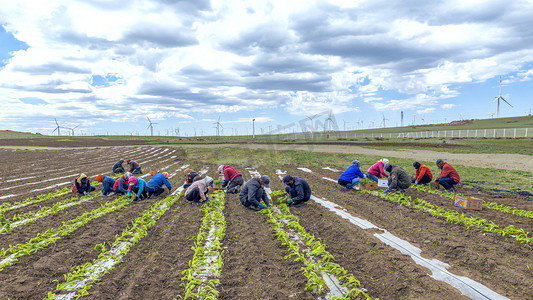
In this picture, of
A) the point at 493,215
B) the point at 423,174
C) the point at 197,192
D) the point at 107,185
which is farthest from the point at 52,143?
the point at 493,215

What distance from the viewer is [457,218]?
9414 millimetres

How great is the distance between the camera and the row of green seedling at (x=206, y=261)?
221 inches

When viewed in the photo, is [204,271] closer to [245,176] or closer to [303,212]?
[303,212]

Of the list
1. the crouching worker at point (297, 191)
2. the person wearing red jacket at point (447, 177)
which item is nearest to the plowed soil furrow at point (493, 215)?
the person wearing red jacket at point (447, 177)

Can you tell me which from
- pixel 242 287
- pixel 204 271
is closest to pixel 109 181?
pixel 204 271

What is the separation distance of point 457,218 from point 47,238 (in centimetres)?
1243

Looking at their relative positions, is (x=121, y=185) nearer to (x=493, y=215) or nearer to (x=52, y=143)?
(x=493, y=215)

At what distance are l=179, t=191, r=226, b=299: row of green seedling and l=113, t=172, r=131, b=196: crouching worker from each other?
5808 millimetres

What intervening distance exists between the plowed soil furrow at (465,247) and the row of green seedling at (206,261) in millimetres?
4897

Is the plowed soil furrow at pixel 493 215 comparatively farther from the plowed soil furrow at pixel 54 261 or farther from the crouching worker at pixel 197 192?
the plowed soil furrow at pixel 54 261

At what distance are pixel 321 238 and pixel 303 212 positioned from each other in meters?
2.77

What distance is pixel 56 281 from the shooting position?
20.4 feet

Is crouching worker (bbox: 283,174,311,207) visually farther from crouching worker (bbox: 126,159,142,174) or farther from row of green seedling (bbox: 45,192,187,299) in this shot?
crouching worker (bbox: 126,159,142,174)

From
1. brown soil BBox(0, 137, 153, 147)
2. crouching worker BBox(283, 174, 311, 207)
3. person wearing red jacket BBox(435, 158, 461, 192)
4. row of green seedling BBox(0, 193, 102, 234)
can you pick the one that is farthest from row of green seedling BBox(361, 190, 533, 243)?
brown soil BBox(0, 137, 153, 147)
